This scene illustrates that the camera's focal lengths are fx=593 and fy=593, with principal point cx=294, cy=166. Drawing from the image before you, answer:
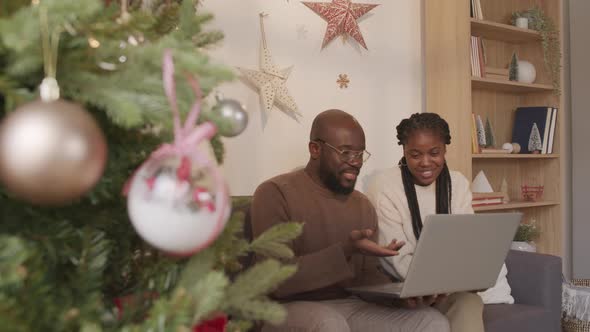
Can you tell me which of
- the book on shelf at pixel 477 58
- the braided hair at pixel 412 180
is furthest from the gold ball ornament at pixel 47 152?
the book on shelf at pixel 477 58

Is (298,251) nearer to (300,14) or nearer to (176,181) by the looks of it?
(300,14)

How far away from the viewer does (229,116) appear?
2.32 feet

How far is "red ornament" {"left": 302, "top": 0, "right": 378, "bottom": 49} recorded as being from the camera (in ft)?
8.54

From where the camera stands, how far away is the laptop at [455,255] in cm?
157

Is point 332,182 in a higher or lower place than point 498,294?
higher

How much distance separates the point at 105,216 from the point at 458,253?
118cm

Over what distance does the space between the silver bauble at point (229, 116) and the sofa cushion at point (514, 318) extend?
1.57m

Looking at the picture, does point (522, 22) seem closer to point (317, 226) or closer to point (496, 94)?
point (496, 94)

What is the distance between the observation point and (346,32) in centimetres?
269

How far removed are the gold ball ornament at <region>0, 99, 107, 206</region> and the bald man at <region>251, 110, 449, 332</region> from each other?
1.16 m

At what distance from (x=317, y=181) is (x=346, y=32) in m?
0.96

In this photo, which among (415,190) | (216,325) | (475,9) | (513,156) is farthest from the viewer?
(513,156)

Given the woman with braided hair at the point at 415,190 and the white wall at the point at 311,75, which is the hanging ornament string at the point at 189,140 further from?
the white wall at the point at 311,75

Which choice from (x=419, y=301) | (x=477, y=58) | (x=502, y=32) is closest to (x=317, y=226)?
(x=419, y=301)
